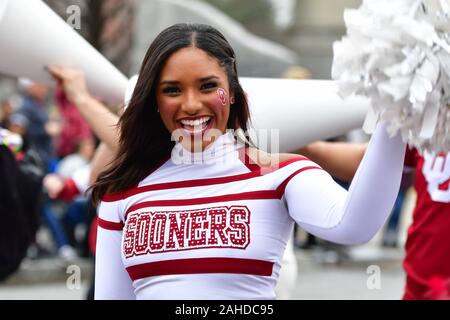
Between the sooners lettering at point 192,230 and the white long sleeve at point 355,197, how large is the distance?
12 cm

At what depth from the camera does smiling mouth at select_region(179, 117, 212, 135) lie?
2.42 metres

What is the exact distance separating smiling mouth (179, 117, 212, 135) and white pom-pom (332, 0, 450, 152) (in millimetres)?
523

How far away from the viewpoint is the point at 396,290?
26.5ft

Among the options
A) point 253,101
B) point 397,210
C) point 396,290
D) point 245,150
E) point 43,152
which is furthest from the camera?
point 397,210

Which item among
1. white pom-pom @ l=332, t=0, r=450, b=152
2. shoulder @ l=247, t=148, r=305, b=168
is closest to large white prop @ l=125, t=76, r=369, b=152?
shoulder @ l=247, t=148, r=305, b=168

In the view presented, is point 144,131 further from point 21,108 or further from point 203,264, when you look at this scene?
point 21,108

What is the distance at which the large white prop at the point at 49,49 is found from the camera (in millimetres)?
3656

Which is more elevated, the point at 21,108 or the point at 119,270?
the point at 119,270

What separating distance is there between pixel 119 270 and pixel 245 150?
416mm

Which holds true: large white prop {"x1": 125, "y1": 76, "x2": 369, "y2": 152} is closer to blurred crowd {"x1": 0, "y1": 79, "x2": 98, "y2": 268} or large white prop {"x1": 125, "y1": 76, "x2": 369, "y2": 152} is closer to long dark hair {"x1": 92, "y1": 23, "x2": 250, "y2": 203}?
long dark hair {"x1": 92, "y1": 23, "x2": 250, "y2": 203}

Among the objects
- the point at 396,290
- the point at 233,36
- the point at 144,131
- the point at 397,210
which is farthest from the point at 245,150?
the point at 233,36

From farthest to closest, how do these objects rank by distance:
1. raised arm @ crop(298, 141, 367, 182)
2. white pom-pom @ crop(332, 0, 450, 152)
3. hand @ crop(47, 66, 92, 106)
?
hand @ crop(47, 66, 92, 106) < raised arm @ crop(298, 141, 367, 182) < white pom-pom @ crop(332, 0, 450, 152)

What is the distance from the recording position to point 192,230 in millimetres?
2361

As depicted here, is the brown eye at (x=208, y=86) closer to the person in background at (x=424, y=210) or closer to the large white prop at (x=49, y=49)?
the person in background at (x=424, y=210)
